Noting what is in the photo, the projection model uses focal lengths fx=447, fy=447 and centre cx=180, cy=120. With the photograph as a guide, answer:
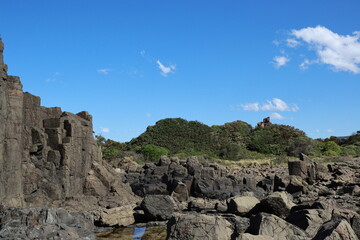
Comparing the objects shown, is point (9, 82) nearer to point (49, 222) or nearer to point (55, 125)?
point (55, 125)

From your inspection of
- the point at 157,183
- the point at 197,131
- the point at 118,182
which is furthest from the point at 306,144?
the point at 118,182

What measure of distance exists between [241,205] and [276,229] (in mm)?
6767

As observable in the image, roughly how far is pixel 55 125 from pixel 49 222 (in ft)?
28.8

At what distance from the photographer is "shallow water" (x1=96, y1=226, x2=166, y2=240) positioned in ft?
51.7

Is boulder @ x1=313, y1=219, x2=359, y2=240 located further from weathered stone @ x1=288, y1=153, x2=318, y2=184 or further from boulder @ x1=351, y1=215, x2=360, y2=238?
weathered stone @ x1=288, y1=153, x2=318, y2=184

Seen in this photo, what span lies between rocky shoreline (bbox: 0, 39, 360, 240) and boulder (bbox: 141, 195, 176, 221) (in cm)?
4

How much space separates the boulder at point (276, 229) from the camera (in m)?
11.5

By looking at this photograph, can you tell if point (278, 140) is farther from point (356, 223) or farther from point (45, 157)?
point (356, 223)

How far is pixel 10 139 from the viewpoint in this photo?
56.6 ft

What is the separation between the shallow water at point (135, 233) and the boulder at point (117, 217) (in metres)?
0.36

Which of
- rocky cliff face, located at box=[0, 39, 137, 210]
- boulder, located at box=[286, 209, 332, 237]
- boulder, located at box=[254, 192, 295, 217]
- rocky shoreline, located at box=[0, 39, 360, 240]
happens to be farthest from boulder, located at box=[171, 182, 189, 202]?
boulder, located at box=[286, 209, 332, 237]

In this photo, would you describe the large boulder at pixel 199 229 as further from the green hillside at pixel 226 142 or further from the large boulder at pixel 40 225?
the green hillside at pixel 226 142

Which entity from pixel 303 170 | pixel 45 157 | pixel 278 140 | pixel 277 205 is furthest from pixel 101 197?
pixel 278 140

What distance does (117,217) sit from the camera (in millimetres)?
17812
